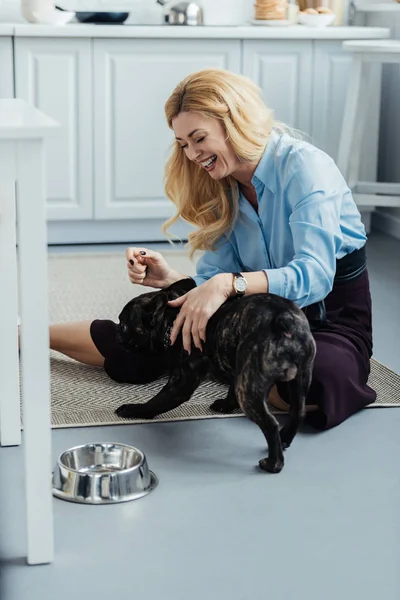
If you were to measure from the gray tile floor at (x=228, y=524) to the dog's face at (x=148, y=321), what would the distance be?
20cm

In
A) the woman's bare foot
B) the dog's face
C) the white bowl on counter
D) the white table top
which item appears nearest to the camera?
the white table top

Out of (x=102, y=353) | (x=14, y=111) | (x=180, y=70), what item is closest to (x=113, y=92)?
(x=180, y=70)

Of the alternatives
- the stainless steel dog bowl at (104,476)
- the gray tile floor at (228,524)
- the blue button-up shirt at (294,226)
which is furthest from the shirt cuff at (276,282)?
the stainless steel dog bowl at (104,476)

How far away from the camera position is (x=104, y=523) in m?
1.85

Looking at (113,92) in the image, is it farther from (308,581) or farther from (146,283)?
(308,581)

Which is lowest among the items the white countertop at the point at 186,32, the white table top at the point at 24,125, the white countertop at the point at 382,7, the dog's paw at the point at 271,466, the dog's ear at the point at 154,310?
the dog's paw at the point at 271,466

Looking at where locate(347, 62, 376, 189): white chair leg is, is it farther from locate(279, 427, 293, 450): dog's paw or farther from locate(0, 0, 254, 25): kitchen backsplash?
locate(279, 427, 293, 450): dog's paw

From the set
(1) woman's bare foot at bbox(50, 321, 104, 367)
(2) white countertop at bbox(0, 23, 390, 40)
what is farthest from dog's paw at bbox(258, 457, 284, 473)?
(2) white countertop at bbox(0, 23, 390, 40)

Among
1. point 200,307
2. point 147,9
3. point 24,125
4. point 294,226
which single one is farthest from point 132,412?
point 147,9

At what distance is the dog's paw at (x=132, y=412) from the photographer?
236 centimetres

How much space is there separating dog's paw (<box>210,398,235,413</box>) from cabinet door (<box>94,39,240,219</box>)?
2111 millimetres

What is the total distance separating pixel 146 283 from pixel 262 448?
58 cm

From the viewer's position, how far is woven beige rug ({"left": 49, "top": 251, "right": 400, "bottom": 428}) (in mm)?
2406

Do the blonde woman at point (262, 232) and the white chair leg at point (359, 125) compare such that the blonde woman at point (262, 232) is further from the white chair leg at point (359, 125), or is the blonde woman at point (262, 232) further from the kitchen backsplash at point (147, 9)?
the kitchen backsplash at point (147, 9)
